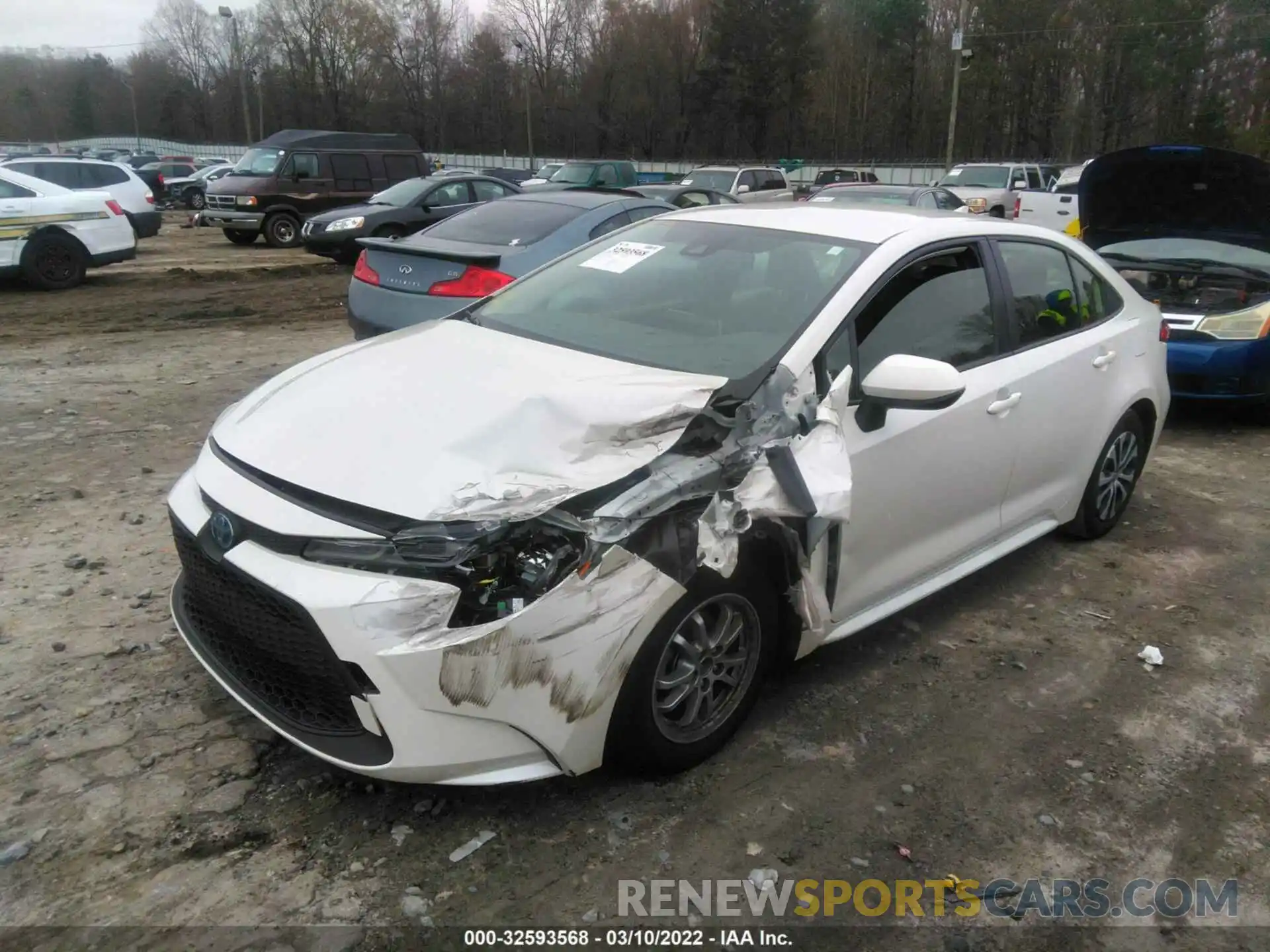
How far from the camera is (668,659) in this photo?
279cm

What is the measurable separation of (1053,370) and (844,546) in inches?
62.3

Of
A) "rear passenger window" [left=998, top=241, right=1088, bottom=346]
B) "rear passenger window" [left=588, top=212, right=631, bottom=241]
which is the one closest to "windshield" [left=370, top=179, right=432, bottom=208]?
"rear passenger window" [left=588, top=212, right=631, bottom=241]

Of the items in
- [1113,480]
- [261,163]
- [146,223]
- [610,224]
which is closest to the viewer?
[1113,480]

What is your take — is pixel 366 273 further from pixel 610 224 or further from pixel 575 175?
pixel 575 175

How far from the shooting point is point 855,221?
3.81m

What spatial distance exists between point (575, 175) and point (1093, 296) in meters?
16.7

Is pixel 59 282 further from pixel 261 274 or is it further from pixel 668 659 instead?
pixel 668 659

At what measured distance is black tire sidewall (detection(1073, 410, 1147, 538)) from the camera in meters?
4.69

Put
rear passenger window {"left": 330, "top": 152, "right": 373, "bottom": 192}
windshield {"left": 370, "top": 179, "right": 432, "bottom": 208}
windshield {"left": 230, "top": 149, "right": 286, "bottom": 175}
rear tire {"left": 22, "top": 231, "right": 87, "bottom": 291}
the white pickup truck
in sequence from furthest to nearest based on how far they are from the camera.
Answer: rear passenger window {"left": 330, "top": 152, "right": 373, "bottom": 192} → windshield {"left": 230, "top": 149, "right": 286, "bottom": 175} → the white pickup truck → windshield {"left": 370, "top": 179, "right": 432, "bottom": 208} → rear tire {"left": 22, "top": 231, "right": 87, "bottom": 291}

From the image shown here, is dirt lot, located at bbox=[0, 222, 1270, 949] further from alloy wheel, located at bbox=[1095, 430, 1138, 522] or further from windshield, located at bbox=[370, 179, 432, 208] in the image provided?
windshield, located at bbox=[370, 179, 432, 208]

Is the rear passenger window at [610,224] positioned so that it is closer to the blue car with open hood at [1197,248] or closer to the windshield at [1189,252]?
the blue car with open hood at [1197,248]

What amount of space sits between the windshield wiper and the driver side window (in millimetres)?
4565

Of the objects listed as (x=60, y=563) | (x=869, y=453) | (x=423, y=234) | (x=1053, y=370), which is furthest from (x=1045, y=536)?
(x=423, y=234)

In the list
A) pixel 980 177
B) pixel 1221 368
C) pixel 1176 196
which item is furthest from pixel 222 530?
pixel 980 177
